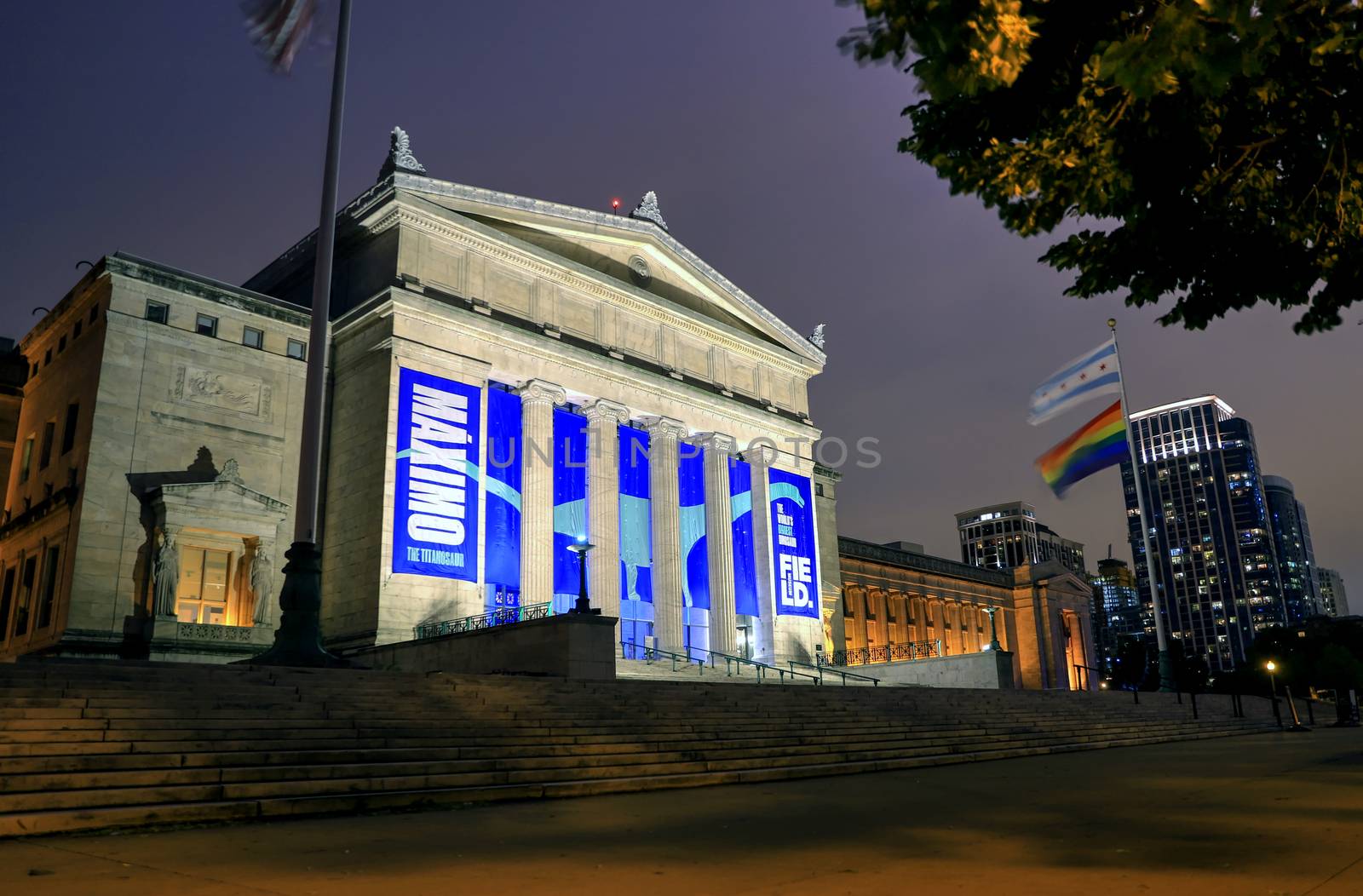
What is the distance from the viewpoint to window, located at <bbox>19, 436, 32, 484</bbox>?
36.7 metres

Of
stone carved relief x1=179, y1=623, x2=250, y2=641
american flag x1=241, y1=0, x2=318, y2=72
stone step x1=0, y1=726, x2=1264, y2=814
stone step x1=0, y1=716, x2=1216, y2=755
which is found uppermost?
american flag x1=241, y1=0, x2=318, y2=72

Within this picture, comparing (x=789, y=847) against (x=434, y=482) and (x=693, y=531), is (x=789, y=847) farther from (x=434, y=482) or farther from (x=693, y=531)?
(x=693, y=531)

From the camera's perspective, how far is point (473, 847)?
9023 mm

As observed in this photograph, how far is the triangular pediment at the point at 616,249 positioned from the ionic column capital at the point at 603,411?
5.59 m

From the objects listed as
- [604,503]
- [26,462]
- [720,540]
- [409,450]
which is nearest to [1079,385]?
[720,540]

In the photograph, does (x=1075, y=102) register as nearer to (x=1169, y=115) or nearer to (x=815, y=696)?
(x=1169, y=115)

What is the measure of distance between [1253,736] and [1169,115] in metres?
26.3

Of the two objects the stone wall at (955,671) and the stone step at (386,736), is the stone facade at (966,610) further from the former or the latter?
the stone step at (386,736)

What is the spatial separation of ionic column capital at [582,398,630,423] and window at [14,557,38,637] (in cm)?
1986

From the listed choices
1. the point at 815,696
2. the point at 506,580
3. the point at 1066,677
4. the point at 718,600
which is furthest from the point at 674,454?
the point at 1066,677

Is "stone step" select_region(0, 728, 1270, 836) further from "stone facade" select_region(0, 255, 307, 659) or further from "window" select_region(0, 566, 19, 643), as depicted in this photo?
"window" select_region(0, 566, 19, 643)

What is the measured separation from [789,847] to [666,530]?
34013 mm

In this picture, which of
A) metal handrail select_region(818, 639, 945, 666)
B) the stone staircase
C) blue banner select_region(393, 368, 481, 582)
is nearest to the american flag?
the stone staircase

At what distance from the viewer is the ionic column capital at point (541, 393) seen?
1526 inches
